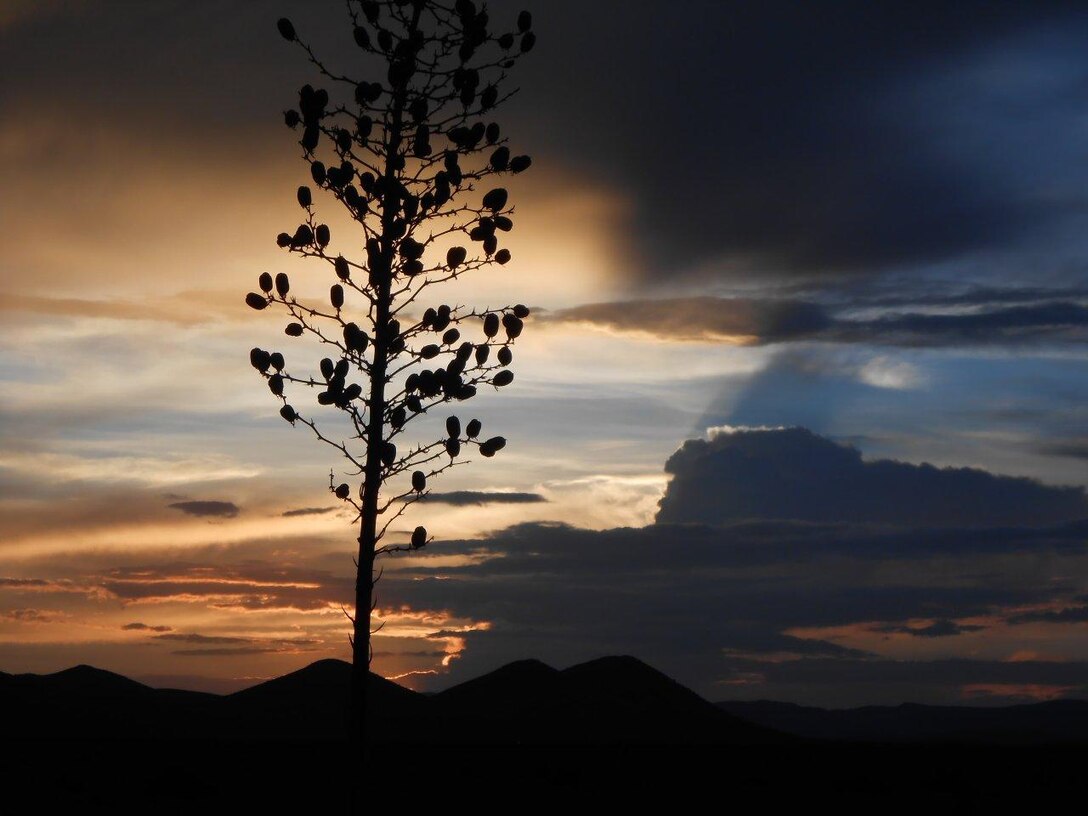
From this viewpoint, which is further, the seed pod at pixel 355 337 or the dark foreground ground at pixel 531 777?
the dark foreground ground at pixel 531 777

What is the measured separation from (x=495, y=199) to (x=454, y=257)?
1.33 m

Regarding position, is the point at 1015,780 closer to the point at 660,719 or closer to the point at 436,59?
the point at 436,59

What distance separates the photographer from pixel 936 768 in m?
27.6

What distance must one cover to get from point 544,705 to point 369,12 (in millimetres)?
42535

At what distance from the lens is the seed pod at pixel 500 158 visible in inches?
859

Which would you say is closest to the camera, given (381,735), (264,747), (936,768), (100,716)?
(936,768)

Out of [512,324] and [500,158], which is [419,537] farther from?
[500,158]

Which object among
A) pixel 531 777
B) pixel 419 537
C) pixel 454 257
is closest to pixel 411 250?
pixel 454 257

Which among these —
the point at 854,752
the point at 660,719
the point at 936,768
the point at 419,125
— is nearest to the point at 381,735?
the point at 660,719

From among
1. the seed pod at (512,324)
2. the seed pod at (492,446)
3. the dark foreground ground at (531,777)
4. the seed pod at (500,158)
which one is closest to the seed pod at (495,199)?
the seed pod at (500,158)

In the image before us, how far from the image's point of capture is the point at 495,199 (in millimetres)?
21844

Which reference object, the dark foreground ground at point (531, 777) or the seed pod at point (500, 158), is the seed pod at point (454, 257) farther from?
the dark foreground ground at point (531, 777)

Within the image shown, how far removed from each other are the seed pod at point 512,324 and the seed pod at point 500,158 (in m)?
2.93

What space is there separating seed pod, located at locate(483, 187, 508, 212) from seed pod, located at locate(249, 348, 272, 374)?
4905 mm
